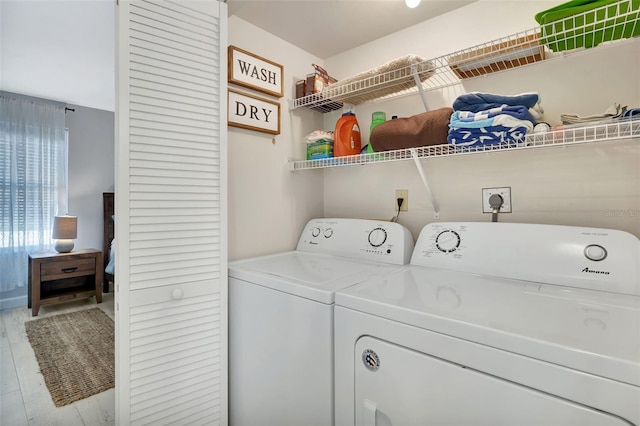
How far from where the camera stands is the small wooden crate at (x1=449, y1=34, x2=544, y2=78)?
1.25 m

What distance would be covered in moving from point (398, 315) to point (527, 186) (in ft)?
3.17

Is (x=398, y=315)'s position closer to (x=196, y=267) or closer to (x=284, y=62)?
(x=196, y=267)

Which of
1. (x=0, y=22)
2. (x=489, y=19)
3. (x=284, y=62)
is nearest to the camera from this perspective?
(x=489, y=19)

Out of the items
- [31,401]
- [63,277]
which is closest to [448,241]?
[31,401]

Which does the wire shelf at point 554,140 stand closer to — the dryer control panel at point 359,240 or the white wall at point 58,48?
the dryer control panel at point 359,240

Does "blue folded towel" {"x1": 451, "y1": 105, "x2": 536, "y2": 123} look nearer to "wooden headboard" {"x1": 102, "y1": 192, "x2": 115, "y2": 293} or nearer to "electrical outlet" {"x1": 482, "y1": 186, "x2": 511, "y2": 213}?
"electrical outlet" {"x1": 482, "y1": 186, "x2": 511, "y2": 213}

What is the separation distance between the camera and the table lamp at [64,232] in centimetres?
363

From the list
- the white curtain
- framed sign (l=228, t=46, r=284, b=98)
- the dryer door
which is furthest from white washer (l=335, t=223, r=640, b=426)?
the white curtain

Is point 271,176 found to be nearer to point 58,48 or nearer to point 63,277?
point 58,48

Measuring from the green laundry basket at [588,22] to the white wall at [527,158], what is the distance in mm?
138

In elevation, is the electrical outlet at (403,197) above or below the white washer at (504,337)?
above

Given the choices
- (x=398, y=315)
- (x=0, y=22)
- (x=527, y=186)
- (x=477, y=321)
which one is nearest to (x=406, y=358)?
(x=398, y=315)

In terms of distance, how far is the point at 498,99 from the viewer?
1.18m

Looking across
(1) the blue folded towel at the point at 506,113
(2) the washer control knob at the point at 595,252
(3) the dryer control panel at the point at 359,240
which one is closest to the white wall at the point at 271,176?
(3) the dryer control panel at the point at 359,240
